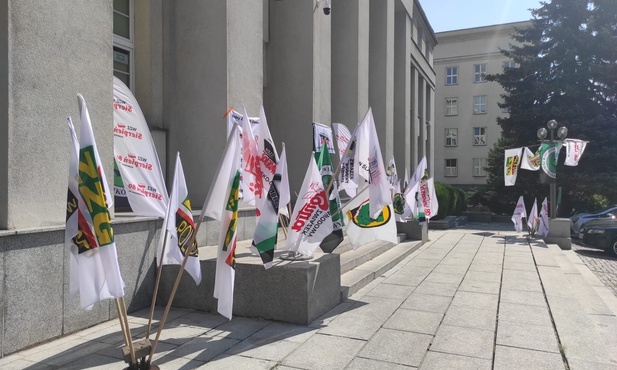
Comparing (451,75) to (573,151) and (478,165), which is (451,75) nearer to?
(478,165)

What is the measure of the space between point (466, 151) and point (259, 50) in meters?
41.3

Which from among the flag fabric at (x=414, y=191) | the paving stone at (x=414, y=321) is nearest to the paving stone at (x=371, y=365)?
the paving stone at (x=414, y=321)

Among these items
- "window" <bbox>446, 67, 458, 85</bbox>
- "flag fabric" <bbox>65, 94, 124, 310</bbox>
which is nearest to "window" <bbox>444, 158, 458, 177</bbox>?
"window" <bbox>446, 67, 458, 85</bbox>

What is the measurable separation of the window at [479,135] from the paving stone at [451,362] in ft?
148

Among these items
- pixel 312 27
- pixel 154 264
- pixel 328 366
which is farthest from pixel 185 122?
pixel 328 366

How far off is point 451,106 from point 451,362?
46.4 metres

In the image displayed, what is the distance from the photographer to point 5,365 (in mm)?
4168

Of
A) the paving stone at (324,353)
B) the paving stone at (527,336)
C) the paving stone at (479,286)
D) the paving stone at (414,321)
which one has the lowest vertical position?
the paving stone at (479,286)

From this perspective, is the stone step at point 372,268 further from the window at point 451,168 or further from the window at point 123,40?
the window at point 451,168

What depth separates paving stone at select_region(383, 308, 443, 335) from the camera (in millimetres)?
5383

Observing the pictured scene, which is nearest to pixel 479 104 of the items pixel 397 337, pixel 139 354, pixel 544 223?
pixel 544 223

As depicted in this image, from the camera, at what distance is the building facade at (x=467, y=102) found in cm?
4575

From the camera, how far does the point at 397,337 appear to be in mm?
5062

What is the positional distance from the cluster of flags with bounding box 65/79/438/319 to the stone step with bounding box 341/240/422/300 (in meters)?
0.81
